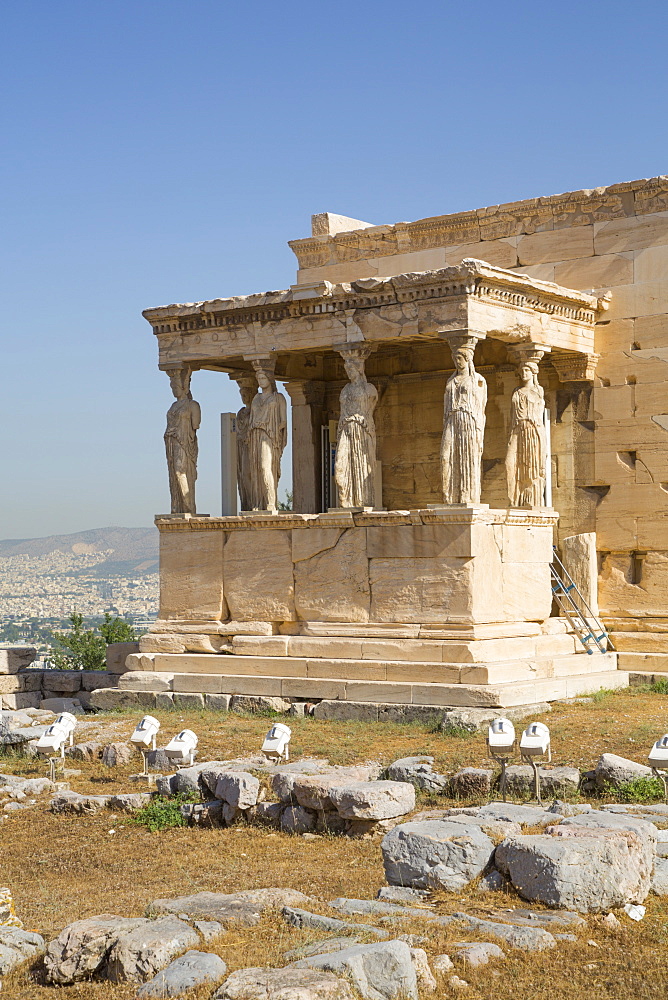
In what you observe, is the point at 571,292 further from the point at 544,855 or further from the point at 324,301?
the point at 544,855

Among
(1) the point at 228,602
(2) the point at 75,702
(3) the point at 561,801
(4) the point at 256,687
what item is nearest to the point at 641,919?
(3) the point at 561,801

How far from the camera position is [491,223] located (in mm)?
17406

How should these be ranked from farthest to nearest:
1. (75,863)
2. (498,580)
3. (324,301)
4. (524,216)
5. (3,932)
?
1. (524,216)
2. (324,301)
3. (498,580)
4. (75,863)
5. (3,932)

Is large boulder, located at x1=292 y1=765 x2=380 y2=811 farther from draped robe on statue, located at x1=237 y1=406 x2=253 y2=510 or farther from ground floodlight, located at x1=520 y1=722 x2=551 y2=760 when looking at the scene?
draped robe on statue, located at x1=237 y1=406 x2=253 y2=510

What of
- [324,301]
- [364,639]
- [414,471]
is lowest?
[364,639]

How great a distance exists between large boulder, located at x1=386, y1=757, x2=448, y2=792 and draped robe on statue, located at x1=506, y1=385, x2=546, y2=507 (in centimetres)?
544

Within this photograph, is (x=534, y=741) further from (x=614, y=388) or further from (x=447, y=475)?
(x=614, y=388)

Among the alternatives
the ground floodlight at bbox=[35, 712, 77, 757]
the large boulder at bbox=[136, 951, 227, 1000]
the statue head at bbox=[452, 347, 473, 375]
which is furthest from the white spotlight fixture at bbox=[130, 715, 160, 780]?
the large boulder at bbox=[136, 951, 227, 1000]

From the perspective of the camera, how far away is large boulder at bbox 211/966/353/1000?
5.77 m

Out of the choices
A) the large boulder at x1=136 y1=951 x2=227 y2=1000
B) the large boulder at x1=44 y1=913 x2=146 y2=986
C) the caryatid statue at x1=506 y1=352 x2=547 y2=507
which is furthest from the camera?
the caryatid statue at x1=506 y1=352 x2=547 y2=507

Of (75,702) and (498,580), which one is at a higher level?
(498,580)

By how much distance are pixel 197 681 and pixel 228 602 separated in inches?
41.5

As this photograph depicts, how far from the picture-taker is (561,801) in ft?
31.4

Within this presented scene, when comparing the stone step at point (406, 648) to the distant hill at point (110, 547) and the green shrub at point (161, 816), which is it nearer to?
the green shrub at point (161, 816)
